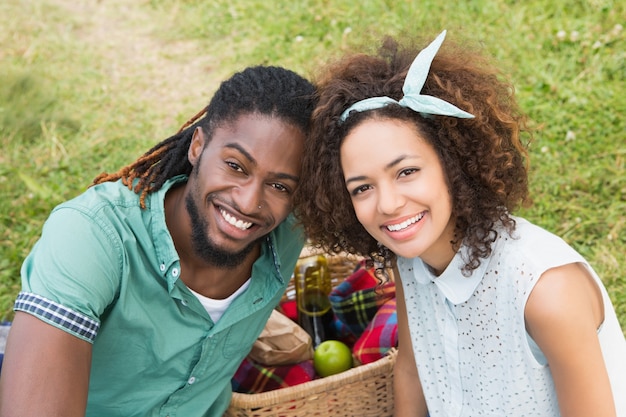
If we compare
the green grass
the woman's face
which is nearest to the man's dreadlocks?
the woman's face

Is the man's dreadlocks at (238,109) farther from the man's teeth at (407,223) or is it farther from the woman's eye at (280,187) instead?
the man's teeth at (407,223)

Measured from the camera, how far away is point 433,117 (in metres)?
2.10

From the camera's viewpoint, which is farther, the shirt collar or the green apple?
the green apple

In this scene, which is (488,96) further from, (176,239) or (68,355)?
(68,355)

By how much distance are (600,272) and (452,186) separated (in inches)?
74.7

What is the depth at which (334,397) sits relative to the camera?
8.79 feet

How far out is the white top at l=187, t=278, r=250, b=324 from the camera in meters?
2.46

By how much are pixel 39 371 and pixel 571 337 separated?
152 cm

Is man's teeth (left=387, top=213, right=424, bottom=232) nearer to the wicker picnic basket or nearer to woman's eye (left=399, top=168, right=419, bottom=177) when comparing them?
woman's eye (left=399, top=168, right=419, bottom=177)

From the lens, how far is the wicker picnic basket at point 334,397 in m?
2.56

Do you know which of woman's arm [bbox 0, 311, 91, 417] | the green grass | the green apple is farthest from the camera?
the green grass

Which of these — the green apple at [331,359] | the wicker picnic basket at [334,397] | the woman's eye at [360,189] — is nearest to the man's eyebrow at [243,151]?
the woman's eye at [360,189]

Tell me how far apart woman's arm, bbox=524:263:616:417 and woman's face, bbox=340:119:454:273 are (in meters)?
0.37

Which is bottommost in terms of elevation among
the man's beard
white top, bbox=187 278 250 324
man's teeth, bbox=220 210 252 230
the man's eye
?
white top, bbox=187 278 250 324
